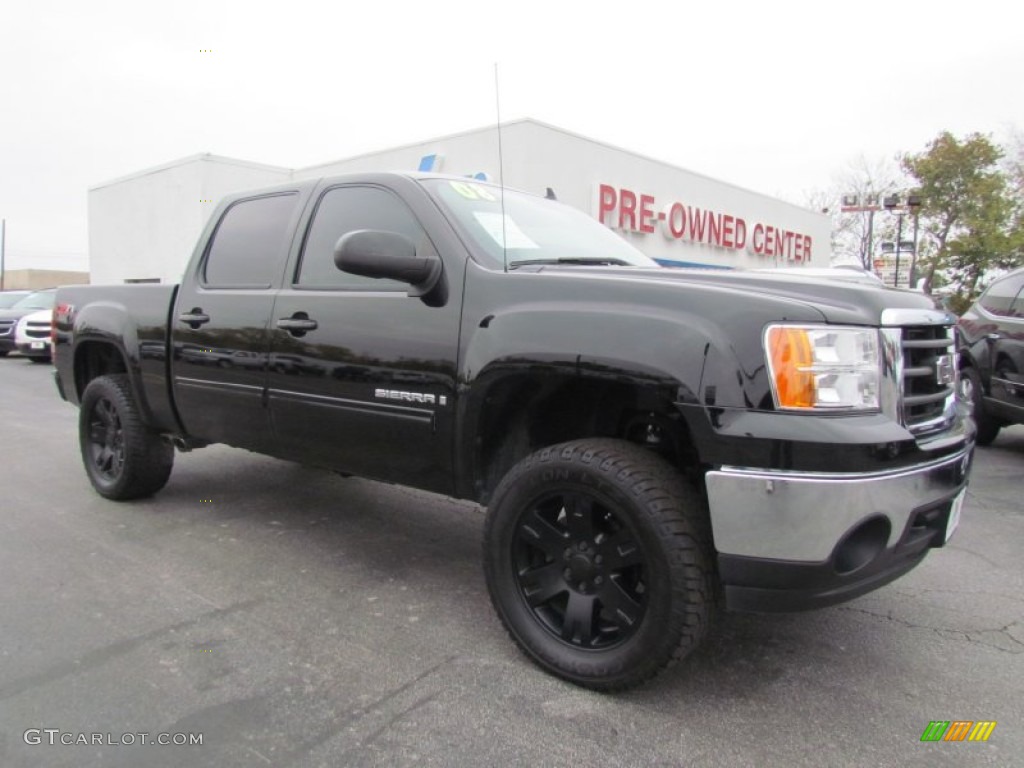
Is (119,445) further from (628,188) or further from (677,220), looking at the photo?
(677,220)

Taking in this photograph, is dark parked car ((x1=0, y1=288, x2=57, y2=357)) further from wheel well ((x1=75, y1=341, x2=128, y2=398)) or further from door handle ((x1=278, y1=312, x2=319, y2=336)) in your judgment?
Result: door handle ((x1=278, y1=312, x2=319, y2=336))

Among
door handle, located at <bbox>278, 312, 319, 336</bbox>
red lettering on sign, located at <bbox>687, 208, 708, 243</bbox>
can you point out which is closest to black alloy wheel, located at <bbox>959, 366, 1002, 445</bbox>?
door handle, located at <bbox>278, 312, 319, 336</bbox>

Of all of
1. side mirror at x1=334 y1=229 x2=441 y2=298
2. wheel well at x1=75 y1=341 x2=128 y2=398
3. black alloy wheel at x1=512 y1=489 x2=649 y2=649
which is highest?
side mirror at x1=334 y1=229 x2=441 y2=298

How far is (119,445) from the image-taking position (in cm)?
475

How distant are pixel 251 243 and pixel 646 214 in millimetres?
14145

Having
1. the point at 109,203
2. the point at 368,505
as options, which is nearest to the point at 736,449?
the point at 368,505

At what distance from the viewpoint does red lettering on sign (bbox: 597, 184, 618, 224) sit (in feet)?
50.9

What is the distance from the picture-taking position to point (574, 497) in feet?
8.48

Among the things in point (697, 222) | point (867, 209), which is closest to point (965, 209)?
point (867, 209)

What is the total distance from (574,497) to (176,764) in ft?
4.81

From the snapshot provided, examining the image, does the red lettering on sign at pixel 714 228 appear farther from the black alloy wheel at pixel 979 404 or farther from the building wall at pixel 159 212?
the black alloy wheel at pixel 979 404

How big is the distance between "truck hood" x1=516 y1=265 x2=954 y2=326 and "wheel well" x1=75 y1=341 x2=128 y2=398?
354 cm

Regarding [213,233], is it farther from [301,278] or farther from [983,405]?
[983,405]

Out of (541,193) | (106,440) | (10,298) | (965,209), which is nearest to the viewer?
(106,440)
